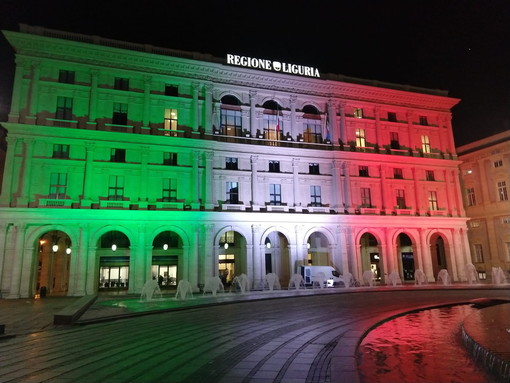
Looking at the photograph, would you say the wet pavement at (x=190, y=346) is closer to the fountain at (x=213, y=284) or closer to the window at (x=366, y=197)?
the fountain at (x=213, y=284)

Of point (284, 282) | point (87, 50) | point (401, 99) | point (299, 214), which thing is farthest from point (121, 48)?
point (401, 99)

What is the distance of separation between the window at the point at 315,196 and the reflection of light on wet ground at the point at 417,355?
26.6m

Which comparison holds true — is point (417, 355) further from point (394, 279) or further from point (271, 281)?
point (394, 279)

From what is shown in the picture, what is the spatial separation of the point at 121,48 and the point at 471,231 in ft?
166

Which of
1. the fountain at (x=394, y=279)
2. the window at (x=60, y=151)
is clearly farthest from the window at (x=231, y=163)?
the fountain at (x=394, y=279)

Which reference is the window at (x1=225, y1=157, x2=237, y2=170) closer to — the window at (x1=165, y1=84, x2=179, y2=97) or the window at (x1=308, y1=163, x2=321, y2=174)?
the window at (x1=165, y1=84, x2=179, y2=97)

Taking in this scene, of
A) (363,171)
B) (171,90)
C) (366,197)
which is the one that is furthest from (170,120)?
(366,197)

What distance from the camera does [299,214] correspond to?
37969 mm

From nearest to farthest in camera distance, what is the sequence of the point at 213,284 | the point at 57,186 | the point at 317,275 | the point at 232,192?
the point at 213,284 → the point at 57,186 → the point at 317,275 → the point at 232,192

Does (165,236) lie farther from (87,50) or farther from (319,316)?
(319,316)

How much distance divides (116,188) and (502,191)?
46996 millimetres

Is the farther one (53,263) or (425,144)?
(425,144)

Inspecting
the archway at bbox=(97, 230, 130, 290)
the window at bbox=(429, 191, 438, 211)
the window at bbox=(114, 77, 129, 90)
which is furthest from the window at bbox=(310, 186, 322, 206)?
the window at bbox=(114, 77, 129, 90)

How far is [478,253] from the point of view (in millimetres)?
49656
